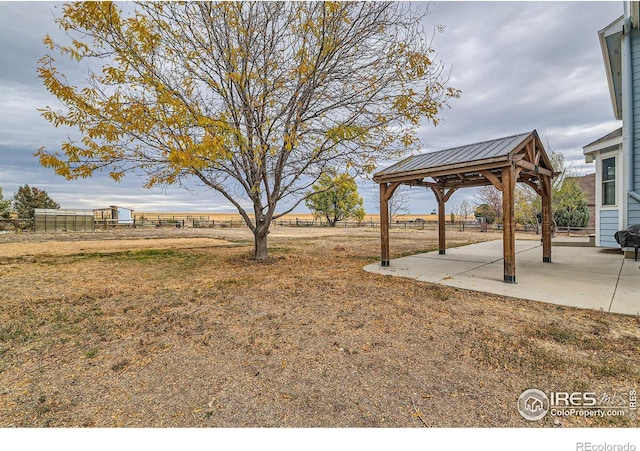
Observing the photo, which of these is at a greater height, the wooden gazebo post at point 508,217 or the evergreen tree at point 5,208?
the evergreen tree at point 5,208

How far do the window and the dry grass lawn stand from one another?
24.7 feet

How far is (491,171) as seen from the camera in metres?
5.37

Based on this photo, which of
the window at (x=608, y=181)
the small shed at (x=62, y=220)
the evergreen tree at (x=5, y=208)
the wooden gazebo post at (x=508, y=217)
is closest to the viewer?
the wooden gazebo post at (x=508, y=217)

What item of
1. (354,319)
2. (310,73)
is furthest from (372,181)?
(354,319)

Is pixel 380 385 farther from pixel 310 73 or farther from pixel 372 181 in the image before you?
pixel 310 73

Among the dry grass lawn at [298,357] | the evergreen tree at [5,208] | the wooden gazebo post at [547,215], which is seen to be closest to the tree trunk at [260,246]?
the dry grass lawn at [298,357]

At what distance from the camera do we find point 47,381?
2.14 m

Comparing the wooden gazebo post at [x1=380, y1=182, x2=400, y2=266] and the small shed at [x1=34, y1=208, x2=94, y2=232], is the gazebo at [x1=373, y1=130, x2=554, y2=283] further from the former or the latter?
the small shed at [x1=34, y1=208, x2=94, y2=232]

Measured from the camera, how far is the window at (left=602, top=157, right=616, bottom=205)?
827 centimetres

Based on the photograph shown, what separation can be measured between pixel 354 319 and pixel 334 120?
4.79m

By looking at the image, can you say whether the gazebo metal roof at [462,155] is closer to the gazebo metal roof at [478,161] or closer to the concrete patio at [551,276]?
the gazebo metal roof at [478,161]

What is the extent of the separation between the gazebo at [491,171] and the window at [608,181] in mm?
3377

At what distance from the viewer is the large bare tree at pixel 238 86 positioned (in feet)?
17.1

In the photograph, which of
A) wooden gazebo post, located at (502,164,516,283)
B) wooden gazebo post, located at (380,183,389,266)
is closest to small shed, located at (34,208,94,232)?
wooden gazebo post, located at (380,183,389,266)
